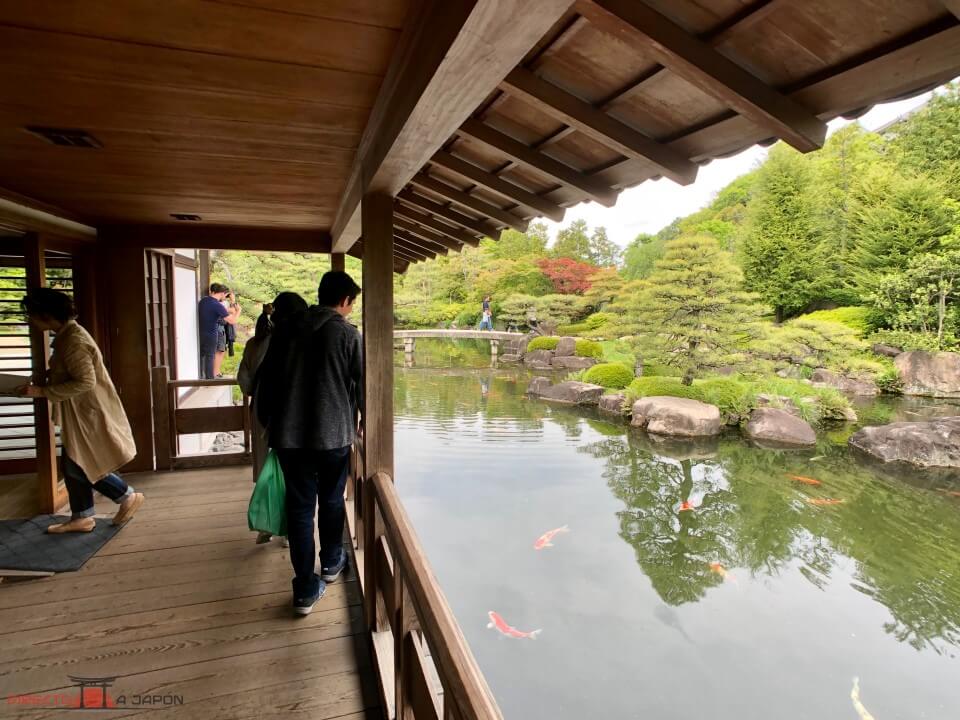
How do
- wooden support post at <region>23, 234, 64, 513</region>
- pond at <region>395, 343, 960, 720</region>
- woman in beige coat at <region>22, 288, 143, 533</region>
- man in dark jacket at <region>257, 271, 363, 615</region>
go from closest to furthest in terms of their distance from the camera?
man in dark jacket at <region>257, 271, 363, 615</region>, woman in beige coat at <region>22, 288, 143, 533</region>, wooden support post at <region>23, 234, 64, 513</region>, pond at <region>395, 343, 960, 720</region>

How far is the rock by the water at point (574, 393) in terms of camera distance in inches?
483

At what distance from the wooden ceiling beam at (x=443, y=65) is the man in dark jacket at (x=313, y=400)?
590 mm

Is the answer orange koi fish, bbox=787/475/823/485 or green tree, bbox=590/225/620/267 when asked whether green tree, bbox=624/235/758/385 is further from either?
green tree, bbox=590/225/620/267

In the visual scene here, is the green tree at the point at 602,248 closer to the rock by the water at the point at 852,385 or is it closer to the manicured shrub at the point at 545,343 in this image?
the manicured shrub at the point at 545,343

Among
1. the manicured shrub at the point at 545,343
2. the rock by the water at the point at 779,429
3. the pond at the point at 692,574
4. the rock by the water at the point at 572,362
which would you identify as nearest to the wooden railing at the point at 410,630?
the pond at the point at 692,574

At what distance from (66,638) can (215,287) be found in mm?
4357

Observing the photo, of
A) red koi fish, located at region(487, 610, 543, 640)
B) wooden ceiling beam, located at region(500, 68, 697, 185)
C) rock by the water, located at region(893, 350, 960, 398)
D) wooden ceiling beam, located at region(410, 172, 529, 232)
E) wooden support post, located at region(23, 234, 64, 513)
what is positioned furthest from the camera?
rock by the water, located at region(893, 350, 960, 398)

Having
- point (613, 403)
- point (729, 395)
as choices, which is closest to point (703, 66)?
point (729, 395)

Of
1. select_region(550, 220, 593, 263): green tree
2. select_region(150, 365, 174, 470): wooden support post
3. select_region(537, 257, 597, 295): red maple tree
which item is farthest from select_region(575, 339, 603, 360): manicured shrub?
select_region(150, 365, 174, 470): wooden support post

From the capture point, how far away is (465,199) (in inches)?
89.3

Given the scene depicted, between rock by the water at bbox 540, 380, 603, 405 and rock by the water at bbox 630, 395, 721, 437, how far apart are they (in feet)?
6.29

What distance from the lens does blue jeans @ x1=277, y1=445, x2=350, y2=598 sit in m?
1.87

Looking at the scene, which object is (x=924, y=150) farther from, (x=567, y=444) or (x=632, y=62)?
(x=632, y=62)
